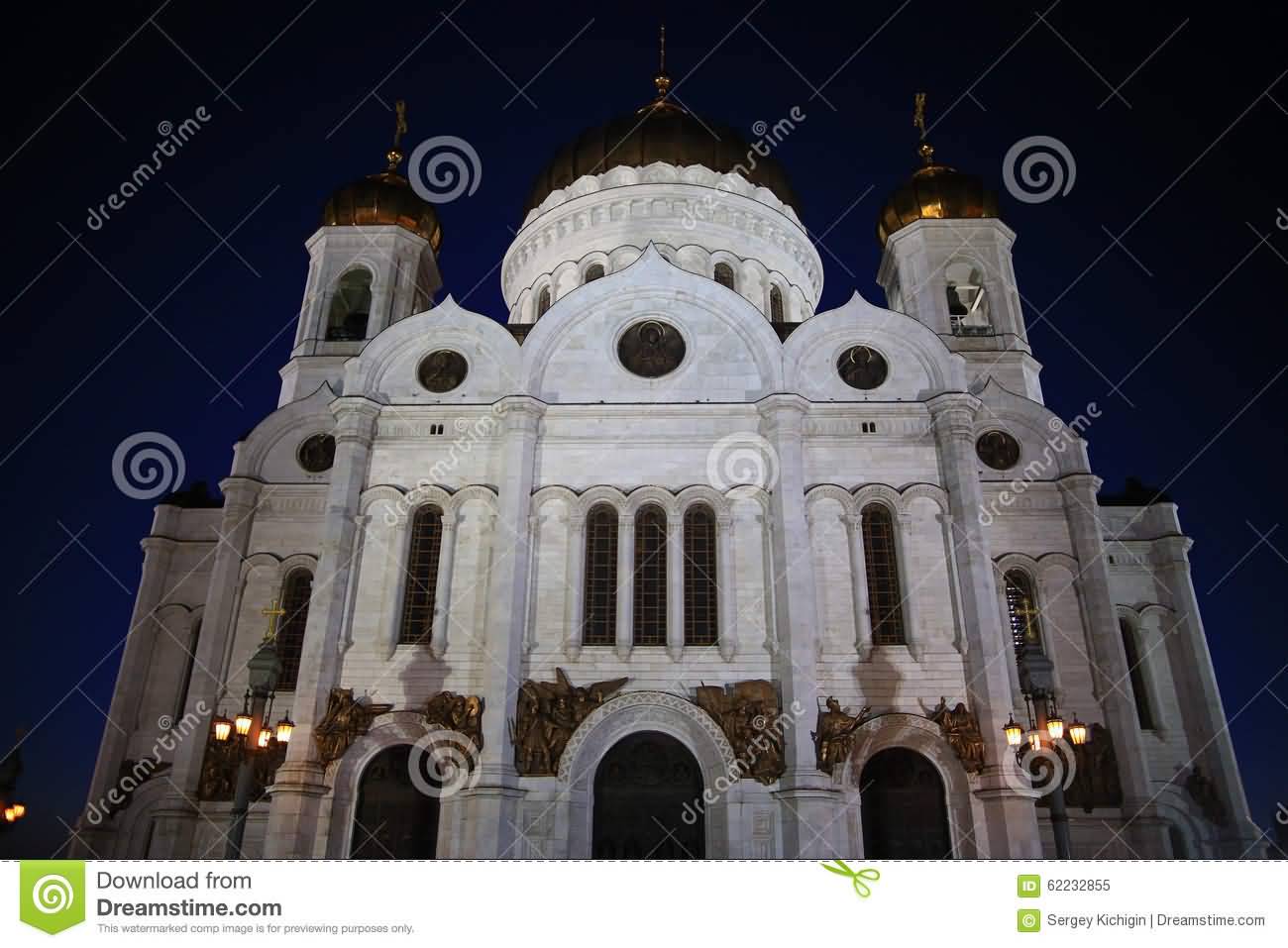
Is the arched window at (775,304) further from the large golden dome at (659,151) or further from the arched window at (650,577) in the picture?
the arched window at (650,577)

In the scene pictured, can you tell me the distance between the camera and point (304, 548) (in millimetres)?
19266

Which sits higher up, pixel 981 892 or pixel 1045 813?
pixel 1045 813

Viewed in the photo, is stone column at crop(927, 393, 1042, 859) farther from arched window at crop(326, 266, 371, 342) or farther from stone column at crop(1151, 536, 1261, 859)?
arched window at crop(326, 266, 371, 342)

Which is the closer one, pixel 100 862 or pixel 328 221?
pixel 100 862

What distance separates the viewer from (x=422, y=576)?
17719mm

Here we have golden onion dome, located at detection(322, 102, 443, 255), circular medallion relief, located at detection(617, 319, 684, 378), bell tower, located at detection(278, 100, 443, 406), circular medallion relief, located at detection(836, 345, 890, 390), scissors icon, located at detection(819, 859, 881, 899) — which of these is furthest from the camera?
golden onion dome, located at detection(322, 102, 443, 255)

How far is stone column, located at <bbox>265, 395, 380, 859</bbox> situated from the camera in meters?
15.1

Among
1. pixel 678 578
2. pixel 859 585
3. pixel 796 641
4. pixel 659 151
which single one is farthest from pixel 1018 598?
pixel 659 151

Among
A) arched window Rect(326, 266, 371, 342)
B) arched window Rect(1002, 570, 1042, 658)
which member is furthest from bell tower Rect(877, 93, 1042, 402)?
arched window Rect(326, 266, 371, 342)

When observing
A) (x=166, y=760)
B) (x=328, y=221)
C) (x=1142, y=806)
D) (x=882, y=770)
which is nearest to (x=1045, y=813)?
(x=1142, y=806)

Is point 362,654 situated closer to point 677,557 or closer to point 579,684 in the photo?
point 579,684

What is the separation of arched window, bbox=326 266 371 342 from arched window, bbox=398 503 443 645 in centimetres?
781

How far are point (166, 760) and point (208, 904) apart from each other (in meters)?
12.1

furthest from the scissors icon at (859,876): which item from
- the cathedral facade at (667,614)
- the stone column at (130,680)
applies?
the stone column at (130,680)
